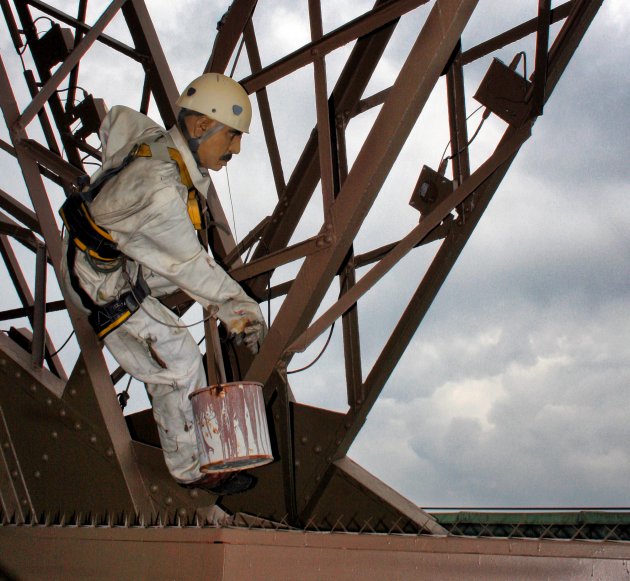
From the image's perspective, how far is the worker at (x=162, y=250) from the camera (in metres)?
5.27

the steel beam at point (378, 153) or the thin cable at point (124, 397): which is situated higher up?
the steel beam at point (378, 153)

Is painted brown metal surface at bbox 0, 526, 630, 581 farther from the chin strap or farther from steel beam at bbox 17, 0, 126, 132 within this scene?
steel beam at bbox 17, 0, 126, 132

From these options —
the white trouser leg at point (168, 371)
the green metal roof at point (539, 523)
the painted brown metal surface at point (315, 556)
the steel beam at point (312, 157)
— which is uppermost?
the steel beam at point (312, 157)

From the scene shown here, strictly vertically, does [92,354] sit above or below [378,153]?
below

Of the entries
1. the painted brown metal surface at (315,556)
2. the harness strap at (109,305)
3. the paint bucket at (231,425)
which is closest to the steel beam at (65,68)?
the harness strap at (109,305)

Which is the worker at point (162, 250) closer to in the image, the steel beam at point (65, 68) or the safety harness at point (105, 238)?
the safety harness at point (105, 238)

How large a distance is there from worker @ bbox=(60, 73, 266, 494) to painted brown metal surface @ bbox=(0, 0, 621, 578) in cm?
30

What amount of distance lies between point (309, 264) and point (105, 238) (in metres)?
1.20

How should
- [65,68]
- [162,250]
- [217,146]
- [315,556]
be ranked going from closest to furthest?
1. [315,556]
2. [162,250]
3. [217,146]
4. [65,68]

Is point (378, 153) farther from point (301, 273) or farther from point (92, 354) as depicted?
point (92, 354)

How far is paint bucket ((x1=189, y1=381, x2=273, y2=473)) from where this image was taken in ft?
16.8

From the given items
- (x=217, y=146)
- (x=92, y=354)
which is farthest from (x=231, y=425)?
(x=217, y=146)

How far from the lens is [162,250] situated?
209 inches

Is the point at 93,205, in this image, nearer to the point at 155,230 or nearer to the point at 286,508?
the point at 155,230
